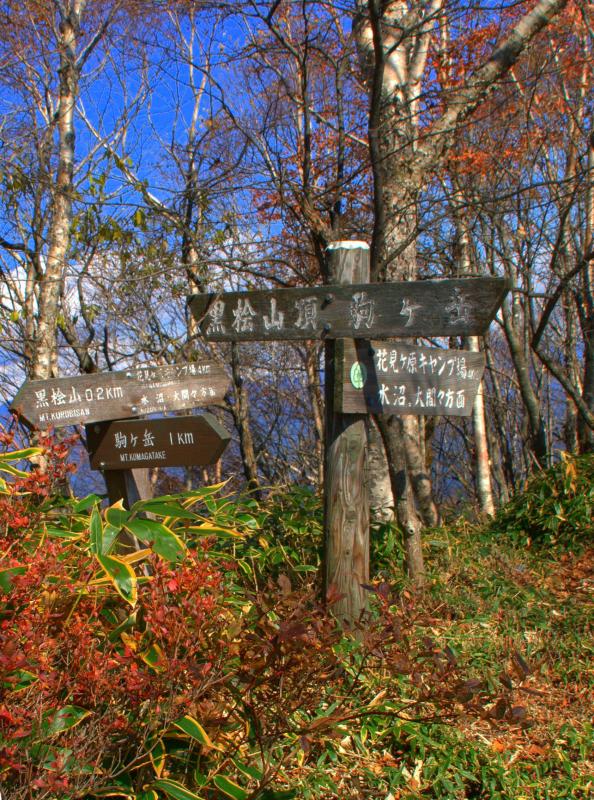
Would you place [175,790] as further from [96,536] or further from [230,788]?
[96,536]

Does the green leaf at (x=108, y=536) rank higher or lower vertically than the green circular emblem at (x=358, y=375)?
lower

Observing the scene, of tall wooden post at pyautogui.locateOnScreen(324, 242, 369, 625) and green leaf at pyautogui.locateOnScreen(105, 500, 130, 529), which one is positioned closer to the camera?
green leaf at pyautogui.locateOnScreen(105, 500, 130, 529)

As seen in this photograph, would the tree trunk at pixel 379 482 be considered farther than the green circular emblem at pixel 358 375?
Yes

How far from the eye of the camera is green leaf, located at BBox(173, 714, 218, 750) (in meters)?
2.02

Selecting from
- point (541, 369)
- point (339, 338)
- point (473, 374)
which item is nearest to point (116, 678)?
point (339, 338)

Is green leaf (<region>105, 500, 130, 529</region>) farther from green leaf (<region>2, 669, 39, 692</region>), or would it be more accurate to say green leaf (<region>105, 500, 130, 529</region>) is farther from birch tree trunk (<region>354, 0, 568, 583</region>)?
birch tree trunk (<region>354, 0, 568, 583</region>)

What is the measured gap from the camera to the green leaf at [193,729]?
2021mm


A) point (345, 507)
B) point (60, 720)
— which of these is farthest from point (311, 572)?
point (60, 720)

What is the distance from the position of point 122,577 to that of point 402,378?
1.65m

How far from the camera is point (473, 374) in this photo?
3342 mm

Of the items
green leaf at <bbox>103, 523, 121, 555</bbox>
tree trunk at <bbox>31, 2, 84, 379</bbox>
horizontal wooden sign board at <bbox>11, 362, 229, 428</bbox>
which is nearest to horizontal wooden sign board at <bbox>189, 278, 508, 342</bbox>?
horizontal wooden sign board at <bbox>11, 362, 229, 428</bbox>

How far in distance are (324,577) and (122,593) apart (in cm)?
135

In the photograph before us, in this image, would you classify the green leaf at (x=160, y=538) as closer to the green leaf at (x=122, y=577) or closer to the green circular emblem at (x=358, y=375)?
the green leaf at (x=122, y=577)

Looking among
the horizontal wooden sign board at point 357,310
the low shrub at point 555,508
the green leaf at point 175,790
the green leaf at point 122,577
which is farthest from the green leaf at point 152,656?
the low shrub at point 555,508
